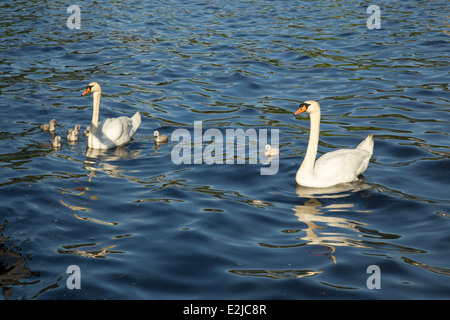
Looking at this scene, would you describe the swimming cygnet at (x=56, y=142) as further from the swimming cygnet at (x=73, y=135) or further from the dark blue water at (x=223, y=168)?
the swimming cygnet at (x=73, y=135)

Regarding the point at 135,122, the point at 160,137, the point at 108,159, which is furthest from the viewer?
the point at 135,122

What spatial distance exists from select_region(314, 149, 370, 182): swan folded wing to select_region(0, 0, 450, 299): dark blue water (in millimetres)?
317

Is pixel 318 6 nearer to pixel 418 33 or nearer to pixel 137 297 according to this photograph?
pixel 418 33

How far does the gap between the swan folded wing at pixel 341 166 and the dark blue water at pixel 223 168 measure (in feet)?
1.04

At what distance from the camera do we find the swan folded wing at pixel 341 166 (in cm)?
1198

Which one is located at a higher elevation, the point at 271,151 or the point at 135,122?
the point at 135,122

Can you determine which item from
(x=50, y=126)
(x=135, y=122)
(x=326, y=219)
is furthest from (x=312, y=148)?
(x=50, y=126)

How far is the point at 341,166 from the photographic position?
11984 mm

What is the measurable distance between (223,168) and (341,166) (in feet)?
8.69

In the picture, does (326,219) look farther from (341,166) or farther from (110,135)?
(110,135)

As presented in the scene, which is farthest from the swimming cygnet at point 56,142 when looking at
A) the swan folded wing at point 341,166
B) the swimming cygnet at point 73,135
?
the swan folded wing at point 341,166

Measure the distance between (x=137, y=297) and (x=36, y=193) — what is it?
4.29 m

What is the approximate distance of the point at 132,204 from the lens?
11.5 meters
